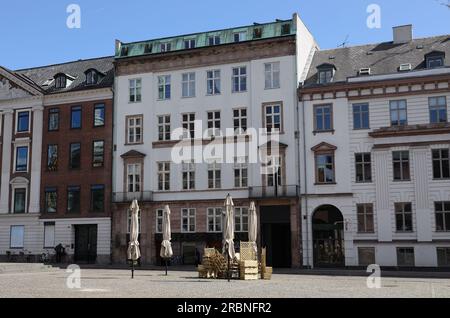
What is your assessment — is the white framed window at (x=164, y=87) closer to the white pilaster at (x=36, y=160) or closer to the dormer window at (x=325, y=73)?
the white pilaster at (x=36, y=160)

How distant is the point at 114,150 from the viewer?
42906 mm

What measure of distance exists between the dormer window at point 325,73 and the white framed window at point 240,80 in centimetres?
523

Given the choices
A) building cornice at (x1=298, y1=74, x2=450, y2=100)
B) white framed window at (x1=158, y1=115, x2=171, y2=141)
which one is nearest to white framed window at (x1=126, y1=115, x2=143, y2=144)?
white framed window at (x1=158, y1=115, x2=171, y2=141)

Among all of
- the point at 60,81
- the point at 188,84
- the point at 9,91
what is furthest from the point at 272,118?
the point at 9,91

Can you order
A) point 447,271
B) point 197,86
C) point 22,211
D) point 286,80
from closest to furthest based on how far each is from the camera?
point 447,271
point 286,80
point 197,86
point 22,211

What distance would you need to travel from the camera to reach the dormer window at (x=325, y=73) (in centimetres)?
3816

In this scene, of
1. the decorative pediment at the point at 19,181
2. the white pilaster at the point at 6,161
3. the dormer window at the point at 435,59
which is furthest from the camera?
the white pilaster at the point at 6,161

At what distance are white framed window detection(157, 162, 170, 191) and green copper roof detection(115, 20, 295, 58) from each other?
28.1ft

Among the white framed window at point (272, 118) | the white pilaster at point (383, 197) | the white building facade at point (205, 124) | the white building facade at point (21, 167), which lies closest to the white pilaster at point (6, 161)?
the white building facade at point (21, 167)

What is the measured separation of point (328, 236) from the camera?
36594mm

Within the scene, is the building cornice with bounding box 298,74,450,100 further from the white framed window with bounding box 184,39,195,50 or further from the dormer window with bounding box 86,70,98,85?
the dormer window with bounding box 86,70,98,85

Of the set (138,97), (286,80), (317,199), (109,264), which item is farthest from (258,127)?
(109,264)

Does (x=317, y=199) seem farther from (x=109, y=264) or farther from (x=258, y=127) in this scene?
(x=109, y=264)

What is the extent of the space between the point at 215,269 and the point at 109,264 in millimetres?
16270
